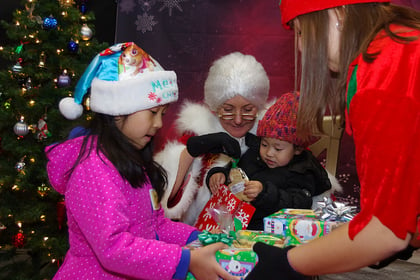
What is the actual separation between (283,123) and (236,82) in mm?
564

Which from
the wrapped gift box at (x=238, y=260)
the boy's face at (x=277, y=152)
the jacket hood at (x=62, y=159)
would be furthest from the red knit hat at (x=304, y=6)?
the boy's face at (x=277, y=152)

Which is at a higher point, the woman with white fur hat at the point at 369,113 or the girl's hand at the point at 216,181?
the woman with white fur hat at the point at 369,113

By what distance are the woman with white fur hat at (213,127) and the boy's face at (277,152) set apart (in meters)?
0.29

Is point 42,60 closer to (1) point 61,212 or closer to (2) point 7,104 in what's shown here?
(2) point 7,104

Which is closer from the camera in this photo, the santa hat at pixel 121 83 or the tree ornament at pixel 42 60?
the santa hat at pixel 121 83

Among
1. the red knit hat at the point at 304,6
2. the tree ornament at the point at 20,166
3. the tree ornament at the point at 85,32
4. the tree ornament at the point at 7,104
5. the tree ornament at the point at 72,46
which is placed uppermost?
the red knit hat at the point at 304,6

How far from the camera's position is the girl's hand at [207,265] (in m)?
1.55

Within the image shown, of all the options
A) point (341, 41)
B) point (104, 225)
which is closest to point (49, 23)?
point (104, 225)

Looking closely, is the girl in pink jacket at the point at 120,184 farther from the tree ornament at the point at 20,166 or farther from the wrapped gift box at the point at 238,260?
the tree ornament at the point at 20,166

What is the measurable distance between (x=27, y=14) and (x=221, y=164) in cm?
184

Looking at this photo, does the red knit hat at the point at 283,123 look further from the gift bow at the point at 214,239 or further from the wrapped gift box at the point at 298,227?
the gift bow at the point at 214,239

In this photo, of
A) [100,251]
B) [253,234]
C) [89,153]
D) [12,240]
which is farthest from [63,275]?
[12,240]

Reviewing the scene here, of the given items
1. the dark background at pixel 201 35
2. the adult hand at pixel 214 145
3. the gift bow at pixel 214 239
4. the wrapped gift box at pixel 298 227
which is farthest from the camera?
the dark background at pixel 201 35

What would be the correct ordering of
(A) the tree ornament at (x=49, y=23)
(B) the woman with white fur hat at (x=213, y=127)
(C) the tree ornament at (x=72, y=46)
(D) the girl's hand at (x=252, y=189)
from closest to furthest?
(D) the girl's hand at (x=252, y=189) → (B) the woman with white fur hat at (x=213, y=127) → (A) the tree ornament at (x=49, y=23) → (C) the tree ornament at (x=72, y=46)
